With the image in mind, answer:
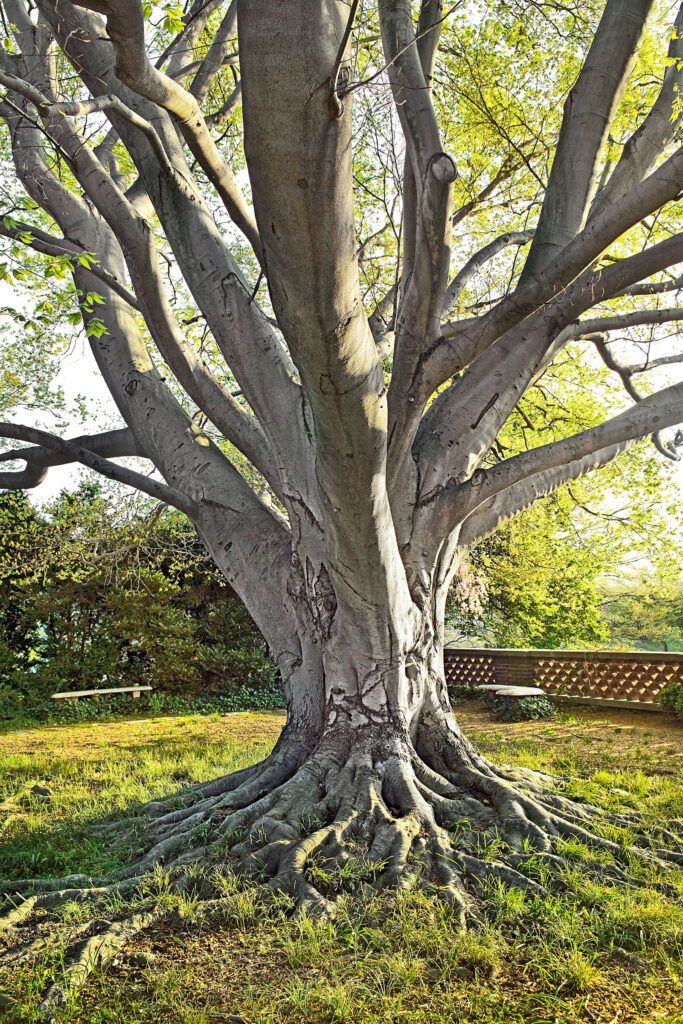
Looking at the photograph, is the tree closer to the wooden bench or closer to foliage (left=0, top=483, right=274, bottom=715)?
foliage (left=0, top=483, right=274, bottom=715)

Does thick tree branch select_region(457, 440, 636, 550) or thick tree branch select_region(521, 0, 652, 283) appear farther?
thick tree branch select_region(457, 440, 636, 550)

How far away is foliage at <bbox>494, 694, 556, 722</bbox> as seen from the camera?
1012 centimetres

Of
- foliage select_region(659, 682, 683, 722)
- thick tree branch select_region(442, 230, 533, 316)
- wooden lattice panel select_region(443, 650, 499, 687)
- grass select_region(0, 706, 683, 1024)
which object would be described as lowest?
grass select_region(0, 706, 683, 1024)

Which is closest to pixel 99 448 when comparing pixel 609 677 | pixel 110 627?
pixel 110 627

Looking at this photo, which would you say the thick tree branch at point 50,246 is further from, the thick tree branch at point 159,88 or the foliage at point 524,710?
the foliage at point 524,710

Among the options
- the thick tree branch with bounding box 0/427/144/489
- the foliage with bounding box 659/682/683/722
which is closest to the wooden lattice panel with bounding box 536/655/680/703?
the foliage with bounding box 659/682/683/722

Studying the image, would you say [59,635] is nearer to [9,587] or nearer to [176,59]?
[9,587]

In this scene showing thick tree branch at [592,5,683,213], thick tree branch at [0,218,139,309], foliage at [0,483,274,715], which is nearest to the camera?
thick tree branch at [0,218,139,309]

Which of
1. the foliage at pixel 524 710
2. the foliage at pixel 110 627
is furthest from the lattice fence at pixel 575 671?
the foliage at pixel 110 627

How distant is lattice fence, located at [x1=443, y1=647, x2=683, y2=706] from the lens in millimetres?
9828

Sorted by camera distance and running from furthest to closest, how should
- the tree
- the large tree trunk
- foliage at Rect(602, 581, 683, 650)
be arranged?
foliage at Rect(602, 581, 683, 650) < the large tree trunk < the tree

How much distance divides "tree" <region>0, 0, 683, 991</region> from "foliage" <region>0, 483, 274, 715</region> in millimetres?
5963

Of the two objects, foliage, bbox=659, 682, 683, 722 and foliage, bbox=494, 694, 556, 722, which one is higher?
foliage, bbox=659, 682, 683, 722

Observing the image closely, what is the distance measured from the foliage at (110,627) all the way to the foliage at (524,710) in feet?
15.2
